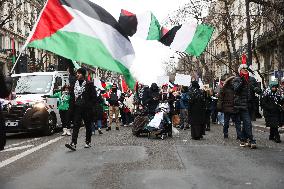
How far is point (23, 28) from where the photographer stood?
2398 inches

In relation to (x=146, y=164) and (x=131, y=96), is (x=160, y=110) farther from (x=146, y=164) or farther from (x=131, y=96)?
(x=131, y=96)

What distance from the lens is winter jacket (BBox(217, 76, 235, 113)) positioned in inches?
556

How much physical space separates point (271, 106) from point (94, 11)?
7.67 m

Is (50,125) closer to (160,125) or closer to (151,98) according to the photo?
(151,98)

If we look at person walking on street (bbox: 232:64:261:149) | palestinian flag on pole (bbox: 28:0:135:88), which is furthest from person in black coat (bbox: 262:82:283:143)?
palestinian flag on pole (bbox: 28:0:135:88)

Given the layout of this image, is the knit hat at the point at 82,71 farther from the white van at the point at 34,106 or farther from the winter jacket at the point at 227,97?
the white van at the point at 34,106

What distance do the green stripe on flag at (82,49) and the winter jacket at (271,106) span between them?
749 centimetres

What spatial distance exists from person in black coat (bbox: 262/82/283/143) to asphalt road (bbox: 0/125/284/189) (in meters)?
0.97

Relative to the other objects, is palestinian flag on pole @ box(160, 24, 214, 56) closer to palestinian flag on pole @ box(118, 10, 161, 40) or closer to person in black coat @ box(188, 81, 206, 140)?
palestinian flag on pole @ box(118, 10, 161, 40)

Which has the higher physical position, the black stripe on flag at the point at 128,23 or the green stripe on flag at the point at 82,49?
the black stripe on flag at the point at 128,23

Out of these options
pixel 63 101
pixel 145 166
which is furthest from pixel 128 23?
pixel 63 101

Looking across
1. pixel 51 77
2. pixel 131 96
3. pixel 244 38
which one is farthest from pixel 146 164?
pixel 244 38

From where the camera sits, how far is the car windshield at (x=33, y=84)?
17.3 metres

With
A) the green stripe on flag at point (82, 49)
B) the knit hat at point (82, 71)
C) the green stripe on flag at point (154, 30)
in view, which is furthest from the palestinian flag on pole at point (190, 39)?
the green stripe on flag at point (82, 49)
